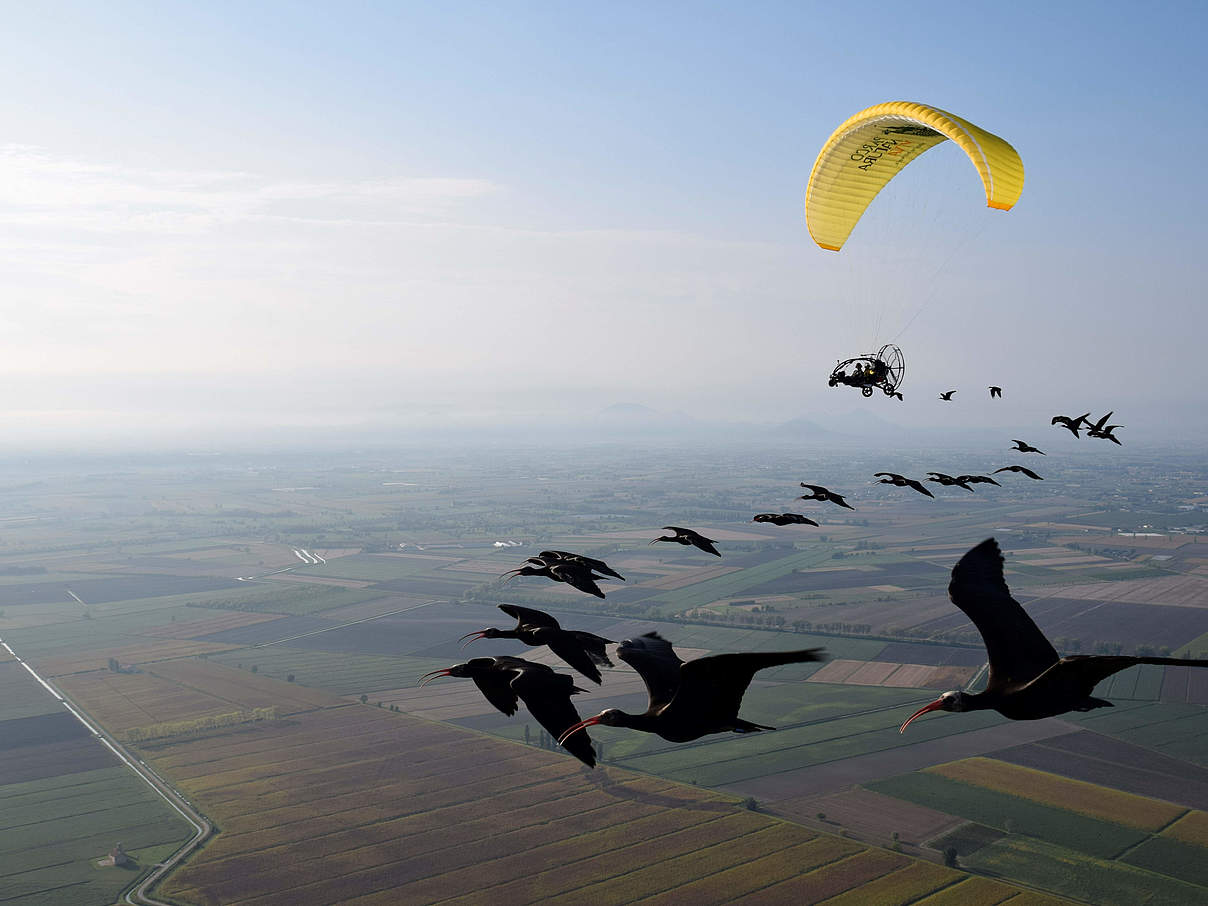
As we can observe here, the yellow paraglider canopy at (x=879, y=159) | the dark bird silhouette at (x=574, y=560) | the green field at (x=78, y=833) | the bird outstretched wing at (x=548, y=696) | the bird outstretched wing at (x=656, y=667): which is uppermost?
the yellow paraglider canopy at (x=879, y=159)

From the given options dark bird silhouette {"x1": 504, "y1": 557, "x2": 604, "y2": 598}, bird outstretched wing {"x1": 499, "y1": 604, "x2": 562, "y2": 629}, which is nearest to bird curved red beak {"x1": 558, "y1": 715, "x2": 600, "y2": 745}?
bird outstretched wing {"x1": 499, "y1": 604, "x2": 562, "y2": 629}

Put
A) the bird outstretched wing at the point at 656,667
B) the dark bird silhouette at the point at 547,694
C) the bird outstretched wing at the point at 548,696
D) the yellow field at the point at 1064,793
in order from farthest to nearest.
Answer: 1. the yellow field at the point at 1064,793
2. the bird outstretched wing at the point at 656,667
3. the bird outstretched wing at the point at 548,696
4. the dark bird silhouette at the point at 547,694

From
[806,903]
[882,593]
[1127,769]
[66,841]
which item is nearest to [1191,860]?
[1127,769]

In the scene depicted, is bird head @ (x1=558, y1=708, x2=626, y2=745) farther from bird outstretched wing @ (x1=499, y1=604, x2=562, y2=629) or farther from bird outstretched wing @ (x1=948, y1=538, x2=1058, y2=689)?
bird outstretched wing @ (x1=948, y1=538, x2=1058, y2=689)

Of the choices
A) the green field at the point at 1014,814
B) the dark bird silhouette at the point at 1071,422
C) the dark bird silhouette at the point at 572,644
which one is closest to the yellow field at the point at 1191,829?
the green field at the point at 1014,814

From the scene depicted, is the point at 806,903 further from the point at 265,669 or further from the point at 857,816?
the point at 265,669

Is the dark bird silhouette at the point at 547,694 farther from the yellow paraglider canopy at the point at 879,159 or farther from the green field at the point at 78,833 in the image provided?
the green field at the point at 78,833

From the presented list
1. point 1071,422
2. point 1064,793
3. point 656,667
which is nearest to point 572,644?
point 656,667
